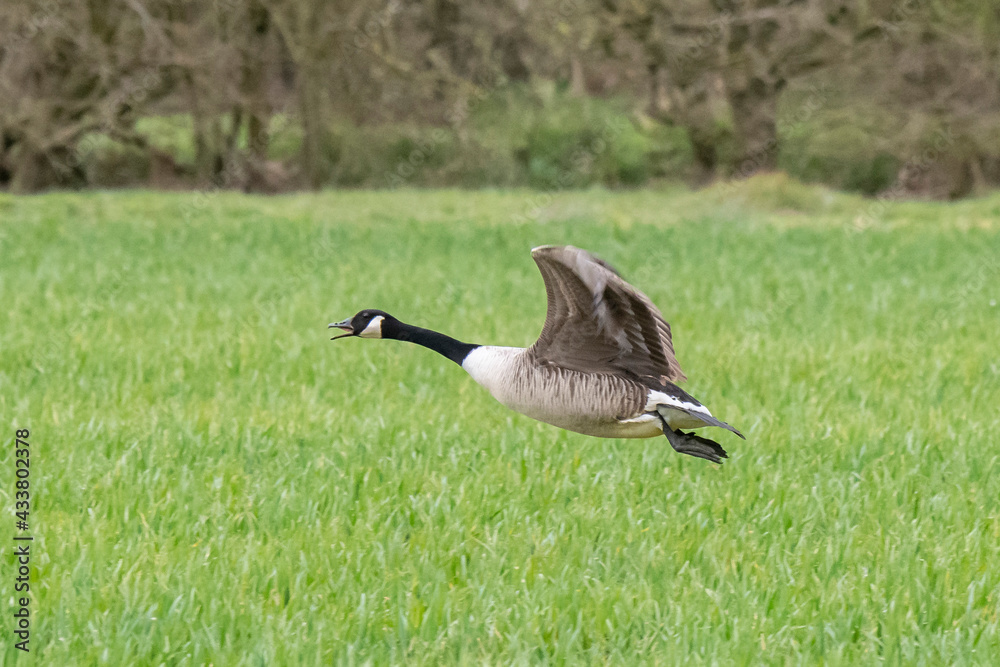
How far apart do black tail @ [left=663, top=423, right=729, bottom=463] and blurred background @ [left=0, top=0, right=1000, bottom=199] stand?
20.3 m

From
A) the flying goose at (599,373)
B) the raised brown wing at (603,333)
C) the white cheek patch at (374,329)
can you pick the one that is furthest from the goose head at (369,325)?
the raised brown wing at (603,333)

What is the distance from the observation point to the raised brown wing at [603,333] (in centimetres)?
393

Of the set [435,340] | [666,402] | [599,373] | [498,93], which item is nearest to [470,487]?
[435,340]

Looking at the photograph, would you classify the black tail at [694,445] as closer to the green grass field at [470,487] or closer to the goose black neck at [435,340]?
the green grass field at [470,487]

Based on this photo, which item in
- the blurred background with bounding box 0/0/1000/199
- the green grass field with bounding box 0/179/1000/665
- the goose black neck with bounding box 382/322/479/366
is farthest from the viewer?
the blurred background with bounding box 0/0/1000/199

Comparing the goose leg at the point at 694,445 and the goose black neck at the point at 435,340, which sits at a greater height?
the goose black neck at the point at 435,340

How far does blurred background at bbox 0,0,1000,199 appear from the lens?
2327 centimetres

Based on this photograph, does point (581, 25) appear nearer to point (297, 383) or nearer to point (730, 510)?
point (297, 383)

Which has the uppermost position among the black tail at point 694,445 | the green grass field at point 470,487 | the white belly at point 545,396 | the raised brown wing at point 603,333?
the raised brown wing at point 603,333

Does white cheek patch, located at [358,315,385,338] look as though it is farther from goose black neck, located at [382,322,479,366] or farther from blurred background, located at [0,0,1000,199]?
blurred background, located at [0,0,1000,199]

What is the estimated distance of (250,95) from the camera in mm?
25641

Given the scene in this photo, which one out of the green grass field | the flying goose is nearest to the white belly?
the flying goose

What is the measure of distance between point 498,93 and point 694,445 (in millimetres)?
26691

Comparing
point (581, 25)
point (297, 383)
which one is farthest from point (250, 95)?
point (297, 383)
